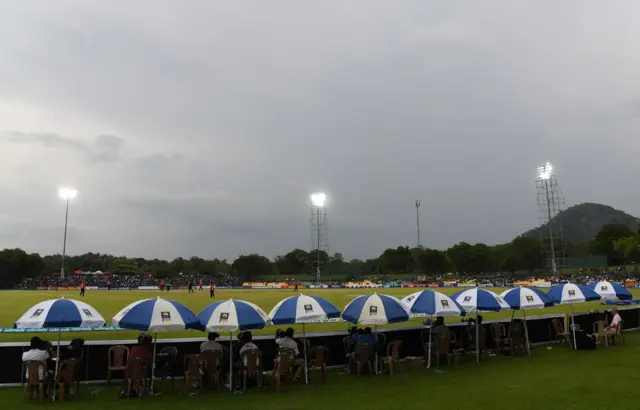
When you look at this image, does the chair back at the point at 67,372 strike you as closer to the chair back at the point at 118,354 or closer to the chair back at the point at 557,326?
the chair back at the point at 118,354

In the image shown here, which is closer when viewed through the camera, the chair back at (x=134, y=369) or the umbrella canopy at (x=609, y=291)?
the chair back at (x=134, y=369)

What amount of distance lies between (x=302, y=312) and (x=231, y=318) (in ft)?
6.21

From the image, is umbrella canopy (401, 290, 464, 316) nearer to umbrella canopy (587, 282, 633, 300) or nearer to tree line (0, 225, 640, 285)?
umbrella canopy (587, 282, 633, 300)

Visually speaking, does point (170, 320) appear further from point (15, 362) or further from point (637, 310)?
point (637, 310)

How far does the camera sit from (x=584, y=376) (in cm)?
1317

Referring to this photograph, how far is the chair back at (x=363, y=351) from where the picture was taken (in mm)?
13782

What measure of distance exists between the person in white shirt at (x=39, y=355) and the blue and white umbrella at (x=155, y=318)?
159 cm

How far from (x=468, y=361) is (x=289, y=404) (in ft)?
24.5

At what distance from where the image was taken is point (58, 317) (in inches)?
461

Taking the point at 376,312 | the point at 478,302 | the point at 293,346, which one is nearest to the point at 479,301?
the point at 478,302

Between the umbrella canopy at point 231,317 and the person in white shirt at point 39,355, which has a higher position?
the umbrella canopy at point 231,317

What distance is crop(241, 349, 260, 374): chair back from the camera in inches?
481

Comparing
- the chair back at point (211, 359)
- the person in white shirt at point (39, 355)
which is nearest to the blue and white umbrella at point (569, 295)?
the chair back at point (211, 359)

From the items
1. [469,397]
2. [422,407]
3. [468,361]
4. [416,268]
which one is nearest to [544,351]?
[468,361]
